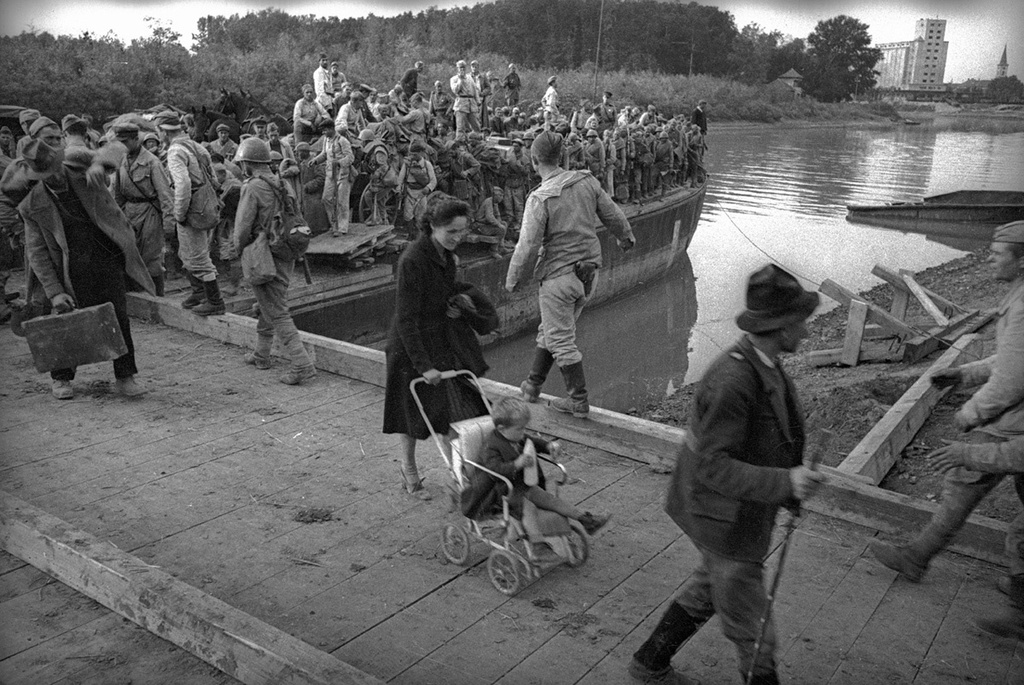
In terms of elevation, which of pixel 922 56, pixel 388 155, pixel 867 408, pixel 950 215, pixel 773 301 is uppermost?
pixel 922 56

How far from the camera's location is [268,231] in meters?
6.80

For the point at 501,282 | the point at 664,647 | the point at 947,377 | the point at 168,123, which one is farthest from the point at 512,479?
the point at 501,282

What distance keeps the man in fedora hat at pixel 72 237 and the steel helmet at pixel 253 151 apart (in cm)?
96

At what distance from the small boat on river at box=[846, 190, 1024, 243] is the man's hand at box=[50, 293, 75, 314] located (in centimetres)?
2674

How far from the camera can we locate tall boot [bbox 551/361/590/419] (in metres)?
5.57

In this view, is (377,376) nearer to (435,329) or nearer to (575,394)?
Answer: (575,394)

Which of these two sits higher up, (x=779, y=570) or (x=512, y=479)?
(x=779, y=570)

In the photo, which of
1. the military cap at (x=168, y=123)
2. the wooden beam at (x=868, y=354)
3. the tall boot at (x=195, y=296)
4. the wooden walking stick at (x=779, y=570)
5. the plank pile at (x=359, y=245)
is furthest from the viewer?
the plank pile at (x=359, y=245)

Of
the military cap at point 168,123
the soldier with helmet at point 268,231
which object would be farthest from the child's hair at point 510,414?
the military cap at point 168,123

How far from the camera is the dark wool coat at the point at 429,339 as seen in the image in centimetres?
443

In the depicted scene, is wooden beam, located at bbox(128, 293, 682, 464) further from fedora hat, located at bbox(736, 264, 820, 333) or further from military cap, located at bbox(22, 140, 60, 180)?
fedora hat, located at bbox(736, 264, 820, 333)

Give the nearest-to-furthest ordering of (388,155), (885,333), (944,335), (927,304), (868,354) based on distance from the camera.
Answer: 1. (868,354)
2. (885,333)
3. (944,335)
4. (927,304)
5. (388,155)

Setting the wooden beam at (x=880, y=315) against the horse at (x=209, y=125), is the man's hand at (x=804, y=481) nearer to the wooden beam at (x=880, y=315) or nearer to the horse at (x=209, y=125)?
the wooden beam at (x=880, y=315)

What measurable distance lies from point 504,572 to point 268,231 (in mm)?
3823
